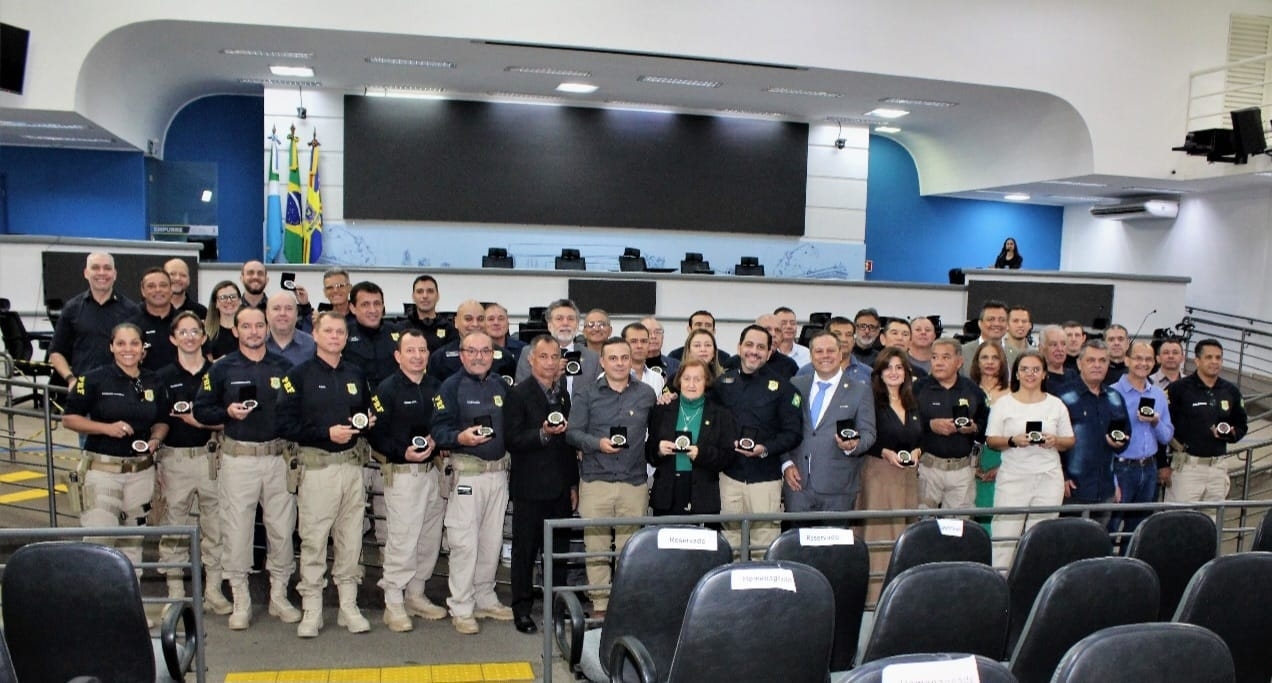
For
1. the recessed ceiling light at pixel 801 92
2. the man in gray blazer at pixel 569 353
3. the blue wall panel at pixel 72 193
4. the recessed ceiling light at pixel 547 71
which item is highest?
the recessed ceiling light at pixel 547 71

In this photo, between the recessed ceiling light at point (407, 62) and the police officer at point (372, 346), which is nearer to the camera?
the police officer at point (372, 346)

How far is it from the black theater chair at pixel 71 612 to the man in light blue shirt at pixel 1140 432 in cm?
541

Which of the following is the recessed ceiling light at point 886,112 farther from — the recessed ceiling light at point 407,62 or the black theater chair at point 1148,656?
the black theater chair at point 1148,656

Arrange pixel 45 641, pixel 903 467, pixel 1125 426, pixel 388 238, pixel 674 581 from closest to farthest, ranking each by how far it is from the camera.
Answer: pixel 45 641, pixel 674 581, pixel 903 467, pixel 1125 426, pixel 388 238

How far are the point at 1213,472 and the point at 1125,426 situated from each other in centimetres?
106

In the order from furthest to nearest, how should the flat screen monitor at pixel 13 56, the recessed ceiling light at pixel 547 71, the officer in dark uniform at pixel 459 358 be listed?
the recessed ceiling light at pixel 547 71
the flat screen monitor at pixel 13 56
the officer in dark uniform at pixel 459 358

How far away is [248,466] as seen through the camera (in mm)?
4922

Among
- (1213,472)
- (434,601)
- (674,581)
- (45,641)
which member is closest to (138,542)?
(434,601)

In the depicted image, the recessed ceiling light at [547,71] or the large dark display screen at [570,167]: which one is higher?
the recessed ceiling light at [547,71]

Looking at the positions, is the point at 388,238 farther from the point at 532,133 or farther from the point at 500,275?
the point at 500,275

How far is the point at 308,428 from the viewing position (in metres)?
4.80

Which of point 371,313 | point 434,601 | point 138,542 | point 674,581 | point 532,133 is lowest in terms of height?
point 434,601

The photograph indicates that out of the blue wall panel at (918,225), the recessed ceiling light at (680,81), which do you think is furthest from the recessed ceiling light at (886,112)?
the recessed ceiling light at (680,81)

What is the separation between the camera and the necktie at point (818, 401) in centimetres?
521
